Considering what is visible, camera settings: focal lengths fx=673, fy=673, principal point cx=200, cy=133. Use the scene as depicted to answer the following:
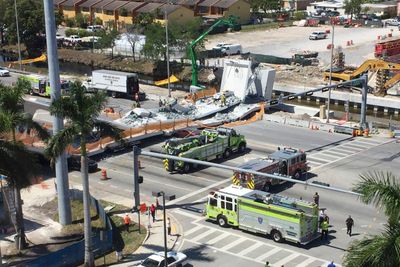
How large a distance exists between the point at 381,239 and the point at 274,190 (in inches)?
1008

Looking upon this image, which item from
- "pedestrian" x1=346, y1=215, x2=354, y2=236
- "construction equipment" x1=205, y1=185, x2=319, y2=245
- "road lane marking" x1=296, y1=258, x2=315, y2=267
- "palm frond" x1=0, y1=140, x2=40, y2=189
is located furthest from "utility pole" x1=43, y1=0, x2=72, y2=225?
"pedestrian" x1=346, y1=215, x2=354, y2=236

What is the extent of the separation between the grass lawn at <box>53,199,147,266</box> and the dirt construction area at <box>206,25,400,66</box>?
57.1 meters

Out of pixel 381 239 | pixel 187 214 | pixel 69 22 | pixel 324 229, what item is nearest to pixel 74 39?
pixel 69 22

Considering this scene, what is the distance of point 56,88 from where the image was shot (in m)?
36.7

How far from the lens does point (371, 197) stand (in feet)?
64.1

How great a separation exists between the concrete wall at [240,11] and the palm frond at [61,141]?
4096 inches

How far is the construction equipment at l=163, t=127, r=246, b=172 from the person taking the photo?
48469 millimetres

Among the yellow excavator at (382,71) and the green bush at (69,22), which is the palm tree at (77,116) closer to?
the yellow excavator at (382,71)

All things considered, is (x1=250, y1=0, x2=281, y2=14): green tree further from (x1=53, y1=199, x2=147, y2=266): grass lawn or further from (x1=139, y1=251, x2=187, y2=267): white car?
(x1=139, y1=251, x2=187, y2=267): white car

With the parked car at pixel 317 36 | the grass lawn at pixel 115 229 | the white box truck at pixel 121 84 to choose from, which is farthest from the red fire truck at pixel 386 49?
the grass lawn at pixel 115 229

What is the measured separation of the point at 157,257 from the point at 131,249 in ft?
12.3

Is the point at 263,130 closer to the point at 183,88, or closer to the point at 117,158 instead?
the point at 117,158

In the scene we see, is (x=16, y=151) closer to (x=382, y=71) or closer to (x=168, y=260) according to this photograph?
(x=168, y=260)

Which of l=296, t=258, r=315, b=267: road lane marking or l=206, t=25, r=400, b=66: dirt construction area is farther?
l=206, t=25, r=400, b=66: dirt construction area
